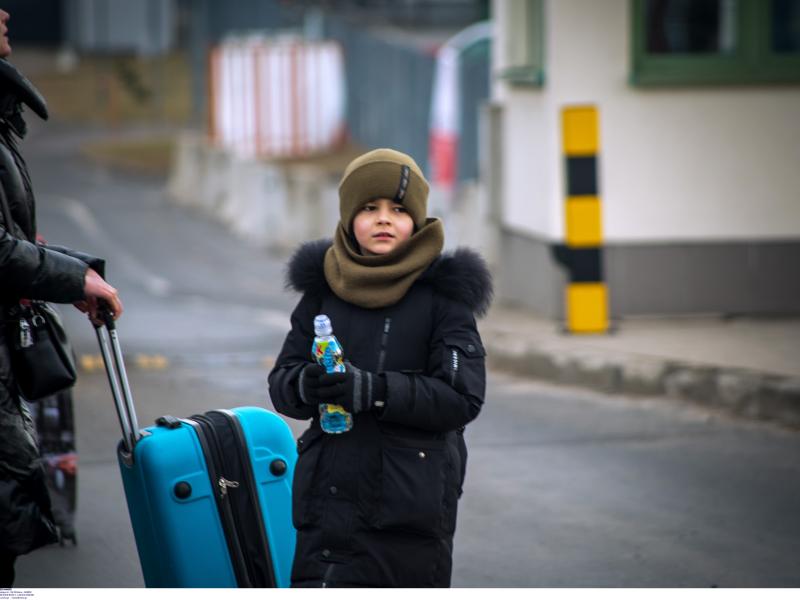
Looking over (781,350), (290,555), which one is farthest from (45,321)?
(781,350)

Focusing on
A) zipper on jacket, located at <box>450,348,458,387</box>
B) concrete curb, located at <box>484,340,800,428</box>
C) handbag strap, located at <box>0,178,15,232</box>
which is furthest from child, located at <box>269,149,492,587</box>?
concrete curb, located at <box>484,340,800,428</box>

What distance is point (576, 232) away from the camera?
35.0 feet

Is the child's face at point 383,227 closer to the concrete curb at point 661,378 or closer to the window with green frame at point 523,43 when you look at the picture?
the concrete curb at point 661,378

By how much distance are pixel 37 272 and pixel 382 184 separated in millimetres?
895

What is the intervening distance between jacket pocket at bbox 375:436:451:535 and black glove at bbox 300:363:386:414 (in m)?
0.15

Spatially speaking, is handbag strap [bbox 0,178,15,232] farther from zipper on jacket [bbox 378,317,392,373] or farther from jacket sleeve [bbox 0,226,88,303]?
zipper on jacket [bbox 378,317,392,373]

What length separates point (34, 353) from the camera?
443 centimetres

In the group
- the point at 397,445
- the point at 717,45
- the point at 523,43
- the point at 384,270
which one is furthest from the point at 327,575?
the point at 523,43

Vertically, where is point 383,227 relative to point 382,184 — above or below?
below

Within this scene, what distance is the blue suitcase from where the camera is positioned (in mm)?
4590

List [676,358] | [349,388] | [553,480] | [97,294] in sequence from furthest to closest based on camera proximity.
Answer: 1. [676,358]
2. [553,480]
3. [97,294]
4. [349,388]

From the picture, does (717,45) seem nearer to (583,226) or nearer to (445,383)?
(583,226)

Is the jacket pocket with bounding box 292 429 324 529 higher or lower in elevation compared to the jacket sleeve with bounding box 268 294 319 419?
lower
